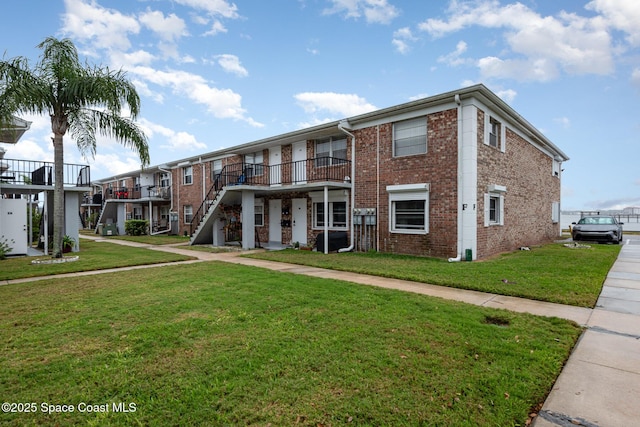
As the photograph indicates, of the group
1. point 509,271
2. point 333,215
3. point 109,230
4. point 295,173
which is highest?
point 295,173

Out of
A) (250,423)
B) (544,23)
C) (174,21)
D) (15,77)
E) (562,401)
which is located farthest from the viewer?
(174,21)

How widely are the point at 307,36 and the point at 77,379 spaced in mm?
13176

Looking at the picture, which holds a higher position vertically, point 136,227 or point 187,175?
point 187,175

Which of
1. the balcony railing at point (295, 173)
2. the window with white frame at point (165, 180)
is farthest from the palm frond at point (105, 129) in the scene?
the window with white frame at point (165, 180)

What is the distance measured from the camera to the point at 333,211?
1470 centimetres

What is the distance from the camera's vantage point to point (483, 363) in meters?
3.38

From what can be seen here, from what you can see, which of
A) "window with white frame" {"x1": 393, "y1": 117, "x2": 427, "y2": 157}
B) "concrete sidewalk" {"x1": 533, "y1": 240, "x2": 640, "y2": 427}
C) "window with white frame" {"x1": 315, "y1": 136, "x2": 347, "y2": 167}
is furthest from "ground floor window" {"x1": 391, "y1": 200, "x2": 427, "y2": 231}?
"concrete sidewalk" {"x1": 533, "y1": 240, "x2": 640, "y2": 427}

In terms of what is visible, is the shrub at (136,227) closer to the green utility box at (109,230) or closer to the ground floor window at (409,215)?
the green utility box at (109,230)

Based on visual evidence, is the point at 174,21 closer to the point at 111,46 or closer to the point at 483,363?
the point at 111,46

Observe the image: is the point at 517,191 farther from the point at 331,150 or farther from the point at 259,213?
the point at 259,213

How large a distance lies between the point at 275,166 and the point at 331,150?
3.39 meters

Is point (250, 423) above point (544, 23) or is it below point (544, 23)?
below

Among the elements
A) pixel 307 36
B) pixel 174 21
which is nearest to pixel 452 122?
pixel 307 36

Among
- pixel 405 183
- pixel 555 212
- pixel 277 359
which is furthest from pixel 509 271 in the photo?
pixel 555 212
